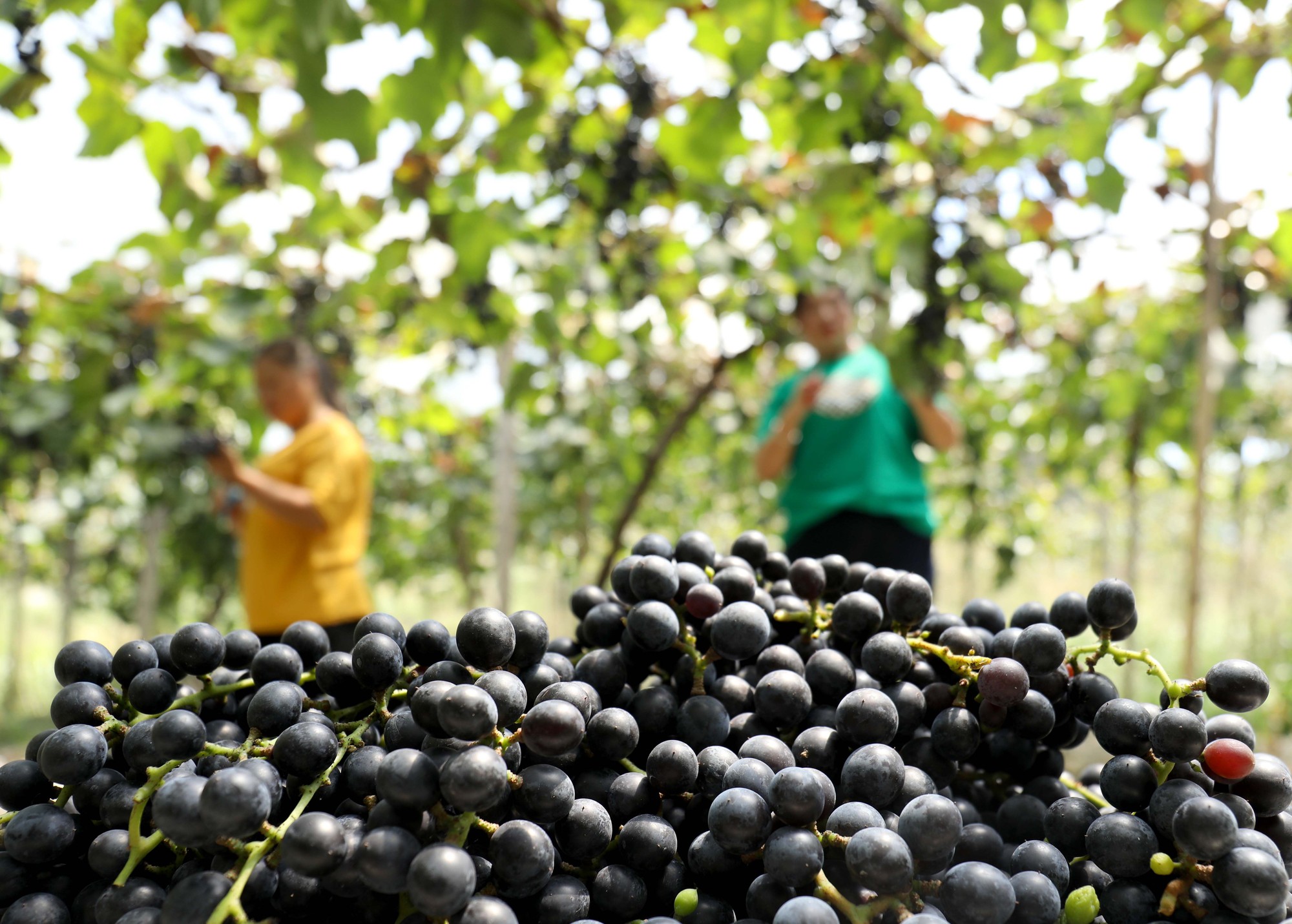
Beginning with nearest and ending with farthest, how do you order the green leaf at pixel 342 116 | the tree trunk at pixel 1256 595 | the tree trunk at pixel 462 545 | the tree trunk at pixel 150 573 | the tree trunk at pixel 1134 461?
the green leaf at pixel 342 116 < the tree trunk at pixel 1134 461 < the tree trunk at pixel 150 573 < the tree trunk at pixel 462 545 < the tree trunk at pixel 1256 595

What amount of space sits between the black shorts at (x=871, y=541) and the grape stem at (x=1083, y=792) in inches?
60.8

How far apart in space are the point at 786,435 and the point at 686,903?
1.93 meters

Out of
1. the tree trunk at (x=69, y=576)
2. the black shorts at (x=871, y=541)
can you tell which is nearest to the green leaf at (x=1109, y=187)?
the black shorts at (x=871, y=541)

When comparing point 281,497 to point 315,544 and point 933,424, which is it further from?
point 933,424

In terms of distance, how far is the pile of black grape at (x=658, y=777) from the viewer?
42 centimetres

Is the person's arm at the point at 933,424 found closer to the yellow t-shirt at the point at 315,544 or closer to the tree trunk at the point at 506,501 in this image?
the yellow t-shirt at the point at 315,544

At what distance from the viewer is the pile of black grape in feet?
1.37

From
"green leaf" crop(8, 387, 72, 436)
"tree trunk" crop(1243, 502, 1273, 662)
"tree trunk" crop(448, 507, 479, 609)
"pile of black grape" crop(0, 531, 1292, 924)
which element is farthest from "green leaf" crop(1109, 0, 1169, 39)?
"tree trunk" crop(1243, 502, 1273, 662)

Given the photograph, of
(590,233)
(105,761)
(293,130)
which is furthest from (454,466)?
(105,761)

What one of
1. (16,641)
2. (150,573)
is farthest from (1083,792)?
(16,641)

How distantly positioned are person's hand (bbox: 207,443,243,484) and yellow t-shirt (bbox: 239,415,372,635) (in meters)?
0.08

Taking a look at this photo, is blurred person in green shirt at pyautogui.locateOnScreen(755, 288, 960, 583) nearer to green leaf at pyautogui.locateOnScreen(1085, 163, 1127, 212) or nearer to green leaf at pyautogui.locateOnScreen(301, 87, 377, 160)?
green leaf at pyautogui.locateOnScreen(1085, 163, 1127, 212)

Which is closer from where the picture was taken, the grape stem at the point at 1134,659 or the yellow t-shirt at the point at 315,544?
the grape stem at the point at 1134,659

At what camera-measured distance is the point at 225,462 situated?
2363 mm
